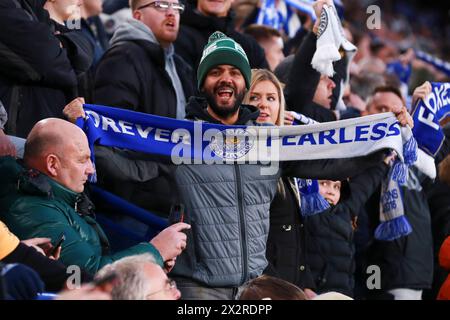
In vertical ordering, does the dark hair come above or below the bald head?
below

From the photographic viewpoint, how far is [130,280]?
5113 millimetres

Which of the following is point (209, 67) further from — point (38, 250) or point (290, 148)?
point (38, 250)

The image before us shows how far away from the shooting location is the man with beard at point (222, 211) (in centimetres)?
694

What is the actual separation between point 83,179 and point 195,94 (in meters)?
2.03

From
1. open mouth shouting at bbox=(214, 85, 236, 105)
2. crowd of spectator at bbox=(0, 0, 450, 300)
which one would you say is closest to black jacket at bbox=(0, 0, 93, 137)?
crowd of spectator at bbox=(0, 0, 450, 300)

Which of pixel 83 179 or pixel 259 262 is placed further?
pixel 259 262

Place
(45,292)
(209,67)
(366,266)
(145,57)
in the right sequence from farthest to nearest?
(366,266) → (145,57) → (209,67) → (45,292)

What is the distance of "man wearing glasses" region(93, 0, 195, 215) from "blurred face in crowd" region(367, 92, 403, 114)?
192 centimetres

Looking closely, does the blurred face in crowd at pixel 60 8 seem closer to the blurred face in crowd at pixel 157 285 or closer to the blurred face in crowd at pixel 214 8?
the blurred face in crowd at pixel 214 8

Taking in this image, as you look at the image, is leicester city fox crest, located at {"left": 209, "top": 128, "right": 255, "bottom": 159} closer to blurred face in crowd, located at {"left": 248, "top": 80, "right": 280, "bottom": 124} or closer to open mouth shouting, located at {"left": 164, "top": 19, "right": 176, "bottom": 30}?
blurred face in crowd, located at {"left": 248, "top": 80, "right": 280, "bottom": 124}

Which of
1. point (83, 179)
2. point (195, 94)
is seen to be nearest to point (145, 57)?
point (195, 94)

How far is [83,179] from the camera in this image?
6.59 meters

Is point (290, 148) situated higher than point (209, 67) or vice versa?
point (209, 67)

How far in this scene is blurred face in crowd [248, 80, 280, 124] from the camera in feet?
25.8
